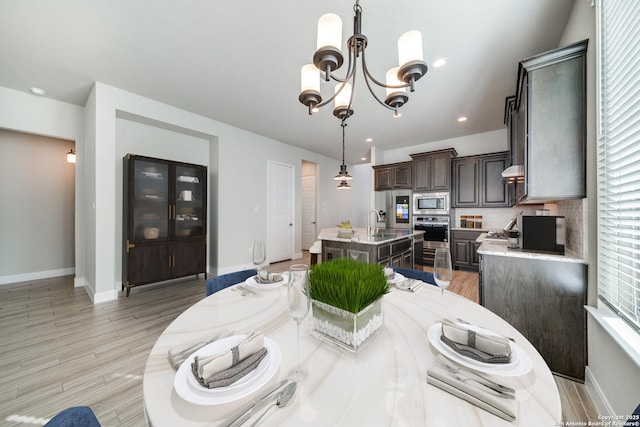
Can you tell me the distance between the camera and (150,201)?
342 cm

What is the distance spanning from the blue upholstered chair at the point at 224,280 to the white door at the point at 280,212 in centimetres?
347

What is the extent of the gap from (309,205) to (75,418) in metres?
6.24

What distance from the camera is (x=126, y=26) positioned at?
205 centimetres

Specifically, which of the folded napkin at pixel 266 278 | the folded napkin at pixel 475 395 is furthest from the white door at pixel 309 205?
the folded napkin at pixel 475 395

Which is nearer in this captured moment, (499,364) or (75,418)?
(75,418)

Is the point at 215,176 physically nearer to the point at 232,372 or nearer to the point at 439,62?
the point at 439,62

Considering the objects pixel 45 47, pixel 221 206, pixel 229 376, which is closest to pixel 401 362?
pixel 229 376

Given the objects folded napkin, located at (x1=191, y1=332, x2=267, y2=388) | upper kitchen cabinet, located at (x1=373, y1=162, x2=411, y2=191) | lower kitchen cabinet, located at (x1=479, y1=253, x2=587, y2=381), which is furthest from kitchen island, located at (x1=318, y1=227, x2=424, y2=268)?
folded napkin, located at (x1=191, y1=332, x2=267, y2=388)

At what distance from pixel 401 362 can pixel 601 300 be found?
1.69 m

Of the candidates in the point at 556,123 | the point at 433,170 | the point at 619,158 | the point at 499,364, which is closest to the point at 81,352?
the point at 499,364

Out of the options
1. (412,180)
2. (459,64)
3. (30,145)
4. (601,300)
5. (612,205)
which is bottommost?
(601,300)

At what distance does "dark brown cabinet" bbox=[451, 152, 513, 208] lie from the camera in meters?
4.36

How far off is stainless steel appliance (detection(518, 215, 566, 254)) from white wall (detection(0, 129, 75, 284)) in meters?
6.63

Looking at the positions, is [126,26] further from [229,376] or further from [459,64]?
[459,64]
